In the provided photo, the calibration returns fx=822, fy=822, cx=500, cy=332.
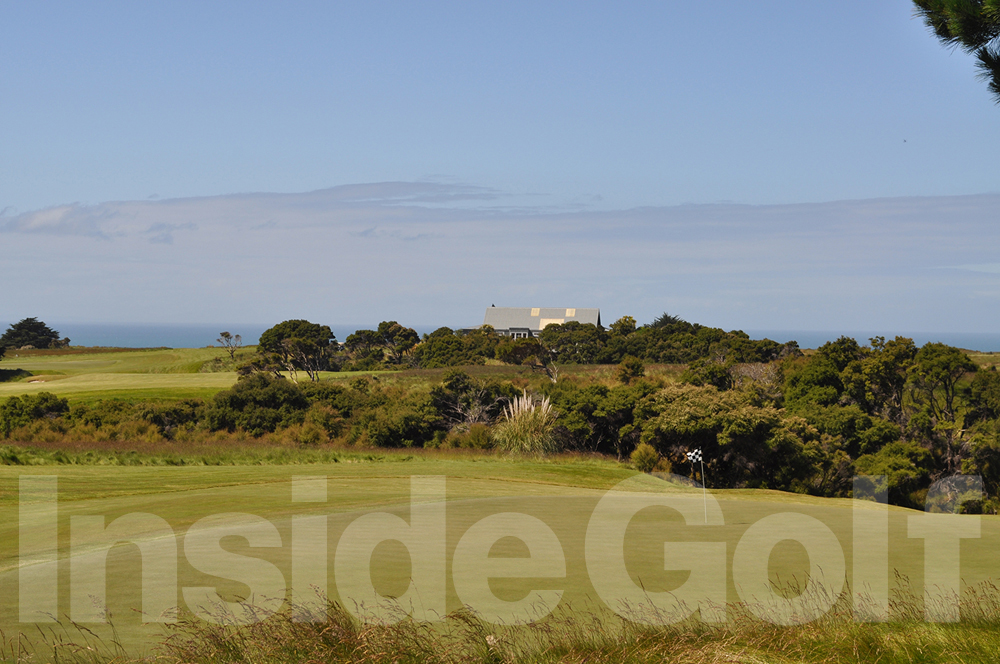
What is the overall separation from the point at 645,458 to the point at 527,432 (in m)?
3.78

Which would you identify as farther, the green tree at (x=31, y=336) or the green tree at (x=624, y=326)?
the green tree at (x=31, y=336)

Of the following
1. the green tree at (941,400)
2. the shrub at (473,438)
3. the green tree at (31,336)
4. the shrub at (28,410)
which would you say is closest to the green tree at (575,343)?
the shrub at (473,438)

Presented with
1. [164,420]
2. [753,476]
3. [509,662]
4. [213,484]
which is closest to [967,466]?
[753,476]

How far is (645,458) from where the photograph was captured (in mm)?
24406

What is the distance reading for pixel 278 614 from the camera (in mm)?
6422

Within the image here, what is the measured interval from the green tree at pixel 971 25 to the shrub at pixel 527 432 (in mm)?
17324

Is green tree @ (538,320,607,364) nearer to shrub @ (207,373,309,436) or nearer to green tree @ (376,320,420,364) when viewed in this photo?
green tree @ (376,320,420,364)

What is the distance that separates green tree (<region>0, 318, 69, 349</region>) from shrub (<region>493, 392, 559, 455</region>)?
2561 inches

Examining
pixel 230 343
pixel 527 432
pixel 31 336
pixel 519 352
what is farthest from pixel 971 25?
pixel 31 336

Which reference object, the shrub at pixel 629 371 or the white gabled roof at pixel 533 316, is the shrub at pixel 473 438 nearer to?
the shrub at pixel 629 371

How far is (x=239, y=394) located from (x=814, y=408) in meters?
21.1

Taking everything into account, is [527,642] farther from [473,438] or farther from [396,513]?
[473,438]

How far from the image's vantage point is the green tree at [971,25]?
9.38 meters

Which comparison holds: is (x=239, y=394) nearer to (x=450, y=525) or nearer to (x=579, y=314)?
(x=450, y=525)
